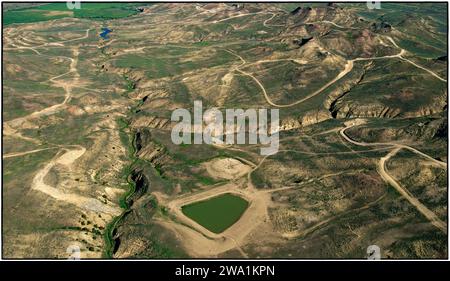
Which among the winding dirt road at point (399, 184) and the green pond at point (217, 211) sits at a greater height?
the winding dirt road at point (399, 184)

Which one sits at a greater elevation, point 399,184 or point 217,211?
point 399,184

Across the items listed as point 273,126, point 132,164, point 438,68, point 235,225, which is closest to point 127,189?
point 132,164

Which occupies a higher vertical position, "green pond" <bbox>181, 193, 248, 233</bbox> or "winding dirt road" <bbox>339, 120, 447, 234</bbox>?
"winding dirt road" <bbox>339, 120, 447, 234</bbox>

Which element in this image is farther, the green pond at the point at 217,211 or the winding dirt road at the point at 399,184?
the green pond at the point at 217,211

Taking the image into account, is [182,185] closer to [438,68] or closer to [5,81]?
[5,81]

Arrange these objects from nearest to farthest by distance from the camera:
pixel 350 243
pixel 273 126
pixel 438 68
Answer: pixel 350 243 < pixel 273 126 < pixel 438 68

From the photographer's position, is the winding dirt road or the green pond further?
the green pond

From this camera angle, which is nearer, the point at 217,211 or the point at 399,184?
the point at 217,211

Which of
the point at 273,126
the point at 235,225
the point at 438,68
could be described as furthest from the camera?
the point at 438,68
